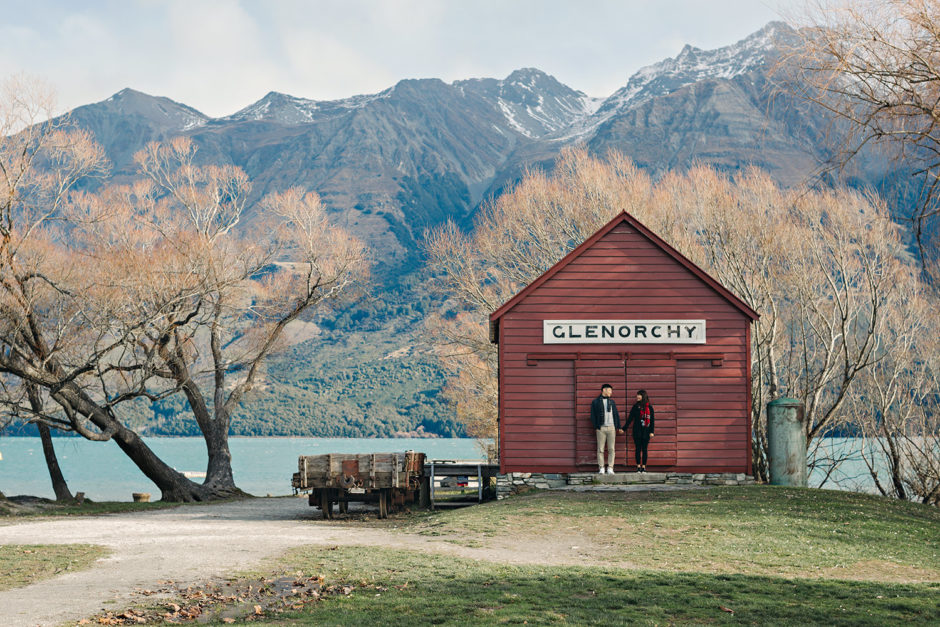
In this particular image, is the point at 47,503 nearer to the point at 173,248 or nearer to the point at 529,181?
the point at 173,248

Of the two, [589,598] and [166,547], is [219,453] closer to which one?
[166,547]

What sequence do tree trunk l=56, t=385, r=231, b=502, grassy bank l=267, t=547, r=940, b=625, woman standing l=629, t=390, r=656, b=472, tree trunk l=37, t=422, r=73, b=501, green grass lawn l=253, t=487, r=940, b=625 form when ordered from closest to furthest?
grassy bank l=267, t=547, r=940, b=625 < green grass lawn l=253, t=487, r=940, b=625 < woman standing l=629, t=390, r=656, b=472 < tree trunk l=56, t=385, r=231, b=502 < tree trunk l=37, t=422, r=73, b=501

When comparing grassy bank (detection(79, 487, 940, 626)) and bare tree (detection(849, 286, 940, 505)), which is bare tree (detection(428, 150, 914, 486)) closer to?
bare tree (detection(849, 286, 940, 505))

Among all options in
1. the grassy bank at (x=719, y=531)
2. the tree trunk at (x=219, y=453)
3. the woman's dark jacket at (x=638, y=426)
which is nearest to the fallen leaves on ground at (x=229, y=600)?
the grassy bank at (x=719, y=531)

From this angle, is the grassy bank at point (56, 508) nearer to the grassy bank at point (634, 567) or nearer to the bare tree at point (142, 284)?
the bare tree at point (142, 284)

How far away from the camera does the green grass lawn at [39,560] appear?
39.9 ft

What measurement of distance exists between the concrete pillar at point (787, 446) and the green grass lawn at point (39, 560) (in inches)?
650

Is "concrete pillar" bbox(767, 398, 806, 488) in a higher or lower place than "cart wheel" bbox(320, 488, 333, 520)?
higher

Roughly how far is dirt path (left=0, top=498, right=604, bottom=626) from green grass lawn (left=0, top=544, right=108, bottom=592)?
30cm

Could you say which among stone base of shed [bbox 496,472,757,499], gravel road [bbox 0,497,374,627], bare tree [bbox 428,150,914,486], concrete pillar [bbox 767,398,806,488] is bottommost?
gravel road [bbox 0,497,374,627]

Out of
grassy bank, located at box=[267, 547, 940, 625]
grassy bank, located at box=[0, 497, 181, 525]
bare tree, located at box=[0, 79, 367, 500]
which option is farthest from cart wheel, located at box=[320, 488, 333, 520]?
grassy bank, located at box=[267, 547, 940, 625]

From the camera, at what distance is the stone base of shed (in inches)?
882

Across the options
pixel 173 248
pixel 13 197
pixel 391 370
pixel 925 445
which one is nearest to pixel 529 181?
pixel 173 248

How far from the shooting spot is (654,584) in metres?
11.3
